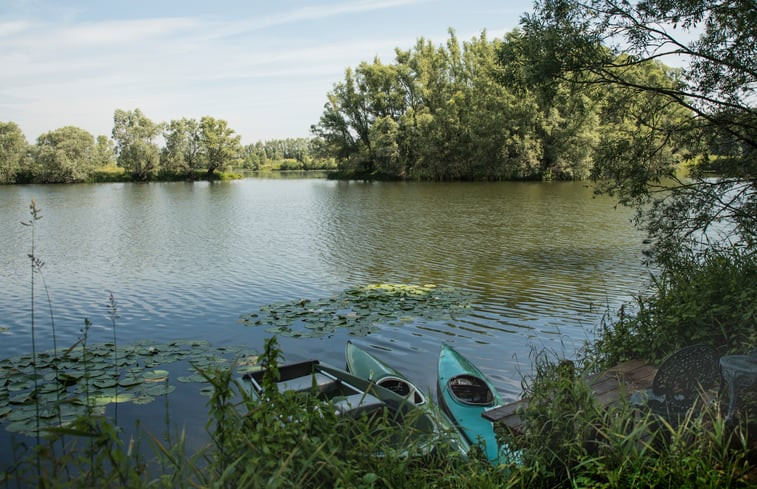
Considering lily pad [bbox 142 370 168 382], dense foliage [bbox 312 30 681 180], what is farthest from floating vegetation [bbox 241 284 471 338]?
dense foliage [bbox 312 30 681 180]

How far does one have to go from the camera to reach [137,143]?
68688 mm

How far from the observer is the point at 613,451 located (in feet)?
11.4

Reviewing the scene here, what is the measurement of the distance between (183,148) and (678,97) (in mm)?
74694

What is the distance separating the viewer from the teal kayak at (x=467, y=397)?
5465mm

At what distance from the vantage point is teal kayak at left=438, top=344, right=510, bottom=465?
546 centimetres

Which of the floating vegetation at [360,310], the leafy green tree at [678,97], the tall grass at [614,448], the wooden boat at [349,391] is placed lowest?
the floating vegetation at [360,310]

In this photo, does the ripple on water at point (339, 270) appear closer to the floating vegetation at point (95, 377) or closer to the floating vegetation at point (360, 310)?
the floating vegetation at point (360, 310)

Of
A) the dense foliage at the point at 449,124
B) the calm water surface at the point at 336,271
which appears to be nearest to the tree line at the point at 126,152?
the dense foliage at the point at 449,124

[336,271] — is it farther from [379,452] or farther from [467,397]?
[379,452]

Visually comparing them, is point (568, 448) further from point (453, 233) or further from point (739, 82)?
point (453, 233)

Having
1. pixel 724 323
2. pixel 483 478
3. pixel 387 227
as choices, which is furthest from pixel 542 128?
pixel 483 478

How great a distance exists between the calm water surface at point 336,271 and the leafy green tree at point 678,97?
193 centimetres

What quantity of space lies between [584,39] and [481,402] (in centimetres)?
527

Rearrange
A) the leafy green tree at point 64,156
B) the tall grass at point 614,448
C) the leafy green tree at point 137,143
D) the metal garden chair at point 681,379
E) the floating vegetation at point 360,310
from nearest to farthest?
the tall grass at point 614,448, the metal garden chair at point 681,379, the floating vegetation at point 360,310, the leafy green tree at point 64,156, the leafy green tree at point 137,143
